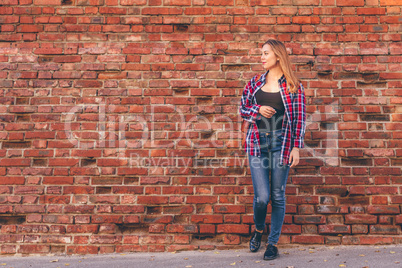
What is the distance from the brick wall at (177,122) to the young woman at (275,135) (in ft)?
1.57

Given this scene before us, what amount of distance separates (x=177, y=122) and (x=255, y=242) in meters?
1.36

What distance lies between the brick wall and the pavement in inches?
4.2

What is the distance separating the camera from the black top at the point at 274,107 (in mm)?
2615

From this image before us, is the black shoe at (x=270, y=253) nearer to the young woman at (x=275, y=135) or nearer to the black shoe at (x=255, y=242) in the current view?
the young woman at (x=275, y=135)

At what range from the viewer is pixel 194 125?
10.4 feet

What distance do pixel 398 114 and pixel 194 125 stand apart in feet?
6.72

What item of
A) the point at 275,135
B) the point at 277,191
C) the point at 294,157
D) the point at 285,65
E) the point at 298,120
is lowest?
the point at 277,191

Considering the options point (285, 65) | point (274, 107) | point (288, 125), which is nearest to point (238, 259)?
point (288, 125)

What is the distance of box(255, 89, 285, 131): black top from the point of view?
2.62 metres

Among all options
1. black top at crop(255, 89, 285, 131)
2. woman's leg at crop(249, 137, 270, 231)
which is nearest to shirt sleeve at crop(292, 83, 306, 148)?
black top at crop(255, 89, 285, 131)

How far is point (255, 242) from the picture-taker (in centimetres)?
280

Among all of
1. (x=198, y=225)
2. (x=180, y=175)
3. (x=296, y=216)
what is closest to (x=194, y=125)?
(x=180, y=175)

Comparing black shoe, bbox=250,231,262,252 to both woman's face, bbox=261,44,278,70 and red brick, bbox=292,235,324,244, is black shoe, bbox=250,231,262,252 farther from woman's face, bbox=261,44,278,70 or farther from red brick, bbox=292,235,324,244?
woman's face, bbox=261,44,278,70

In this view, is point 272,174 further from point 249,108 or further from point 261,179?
point 249,108
